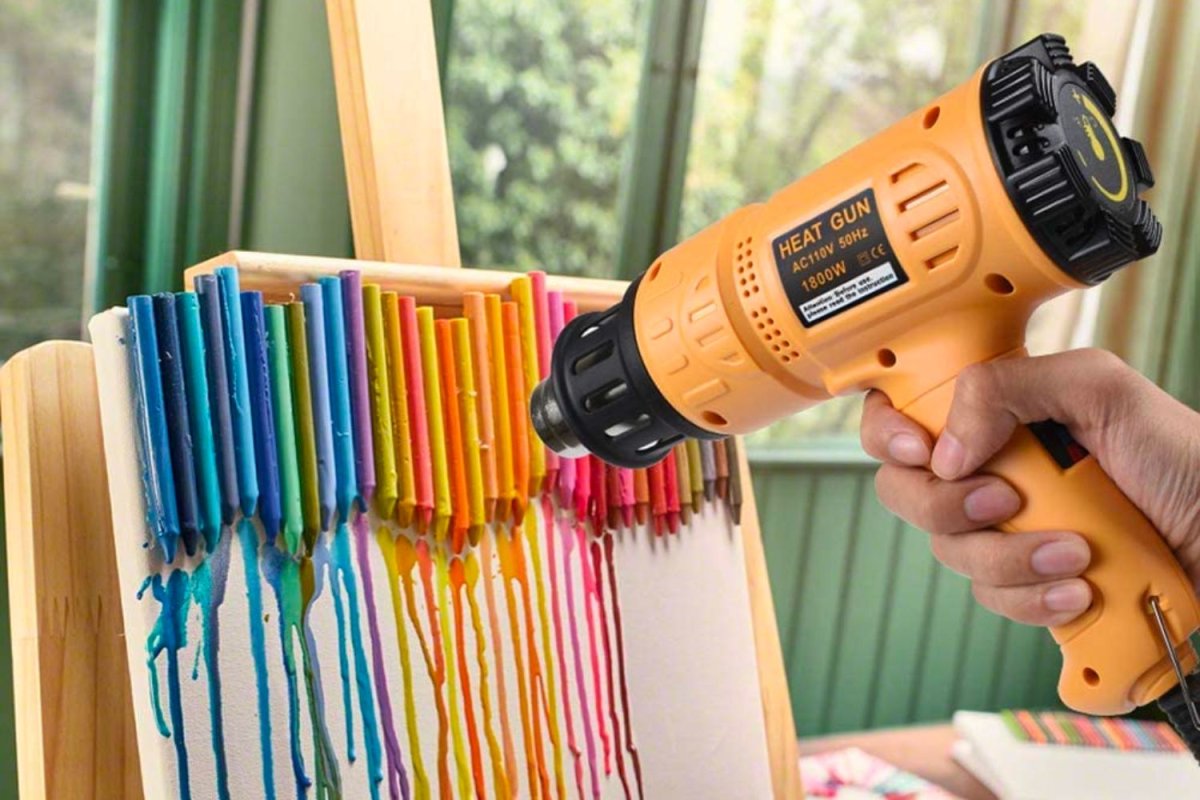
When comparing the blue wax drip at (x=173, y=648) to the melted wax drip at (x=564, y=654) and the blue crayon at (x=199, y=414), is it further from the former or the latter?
the melted wax drip at (x=564, y=654)

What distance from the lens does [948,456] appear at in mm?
692

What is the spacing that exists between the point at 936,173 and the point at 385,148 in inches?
19.5

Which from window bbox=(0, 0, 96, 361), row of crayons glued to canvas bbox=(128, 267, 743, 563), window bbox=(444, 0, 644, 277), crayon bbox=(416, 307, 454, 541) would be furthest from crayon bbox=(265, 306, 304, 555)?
window bbox=(444, 0, 644, 277)

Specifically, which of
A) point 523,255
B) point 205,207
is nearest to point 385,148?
point 205,207

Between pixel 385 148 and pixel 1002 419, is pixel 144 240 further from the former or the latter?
pixel 1002 419

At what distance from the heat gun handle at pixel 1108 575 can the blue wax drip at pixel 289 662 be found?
450 millimetres

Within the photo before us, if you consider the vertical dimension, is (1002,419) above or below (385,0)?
below

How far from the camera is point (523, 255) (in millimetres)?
1809

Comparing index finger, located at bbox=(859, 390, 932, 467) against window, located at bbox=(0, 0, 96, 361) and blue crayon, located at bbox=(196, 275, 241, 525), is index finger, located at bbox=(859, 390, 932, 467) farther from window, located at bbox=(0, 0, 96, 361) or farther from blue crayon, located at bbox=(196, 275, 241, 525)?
window, located at bbox=(0, 0, 96, 361)

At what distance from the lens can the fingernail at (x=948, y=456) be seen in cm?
69

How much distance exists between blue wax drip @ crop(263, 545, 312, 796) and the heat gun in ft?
0.69

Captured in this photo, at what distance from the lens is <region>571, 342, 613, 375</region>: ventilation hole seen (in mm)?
766

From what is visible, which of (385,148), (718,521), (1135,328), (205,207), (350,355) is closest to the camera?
(350,355)

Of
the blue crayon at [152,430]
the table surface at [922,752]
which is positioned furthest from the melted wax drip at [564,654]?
the table surface at [922,752]
